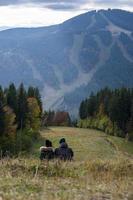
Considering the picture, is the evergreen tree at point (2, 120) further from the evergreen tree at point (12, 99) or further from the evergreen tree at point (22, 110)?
the evergreen tree at point (22, 110)

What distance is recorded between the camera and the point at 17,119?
305 ft

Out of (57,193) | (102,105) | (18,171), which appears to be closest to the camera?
(57,193)

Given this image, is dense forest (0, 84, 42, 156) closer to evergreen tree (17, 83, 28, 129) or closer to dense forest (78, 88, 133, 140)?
evergreen tree (17, 83, 28, 129)

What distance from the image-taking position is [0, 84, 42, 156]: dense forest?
7088 cm

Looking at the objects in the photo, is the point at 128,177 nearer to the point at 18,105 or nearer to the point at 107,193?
the point at 107,193

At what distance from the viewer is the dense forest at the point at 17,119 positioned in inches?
2790

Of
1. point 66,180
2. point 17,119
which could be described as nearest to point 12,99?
point 17,119

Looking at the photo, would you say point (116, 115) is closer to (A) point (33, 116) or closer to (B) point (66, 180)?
(A) point (33, 116)

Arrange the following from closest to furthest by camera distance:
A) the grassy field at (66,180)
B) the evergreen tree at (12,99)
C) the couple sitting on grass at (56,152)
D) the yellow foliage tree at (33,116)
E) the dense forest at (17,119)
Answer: the grassy field at (66,180) < the couple sitting on grass at (56,152) < the dense forest at (17,119) < the evergreen tree at (12,99) < the yellow foliage tree at (33,116)

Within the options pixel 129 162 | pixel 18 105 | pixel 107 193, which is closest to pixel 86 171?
pixel 129 162

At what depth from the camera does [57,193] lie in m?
9.90

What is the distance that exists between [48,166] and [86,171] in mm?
956

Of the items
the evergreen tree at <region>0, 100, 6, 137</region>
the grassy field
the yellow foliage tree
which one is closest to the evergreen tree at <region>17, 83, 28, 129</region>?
the yellow foliage tree

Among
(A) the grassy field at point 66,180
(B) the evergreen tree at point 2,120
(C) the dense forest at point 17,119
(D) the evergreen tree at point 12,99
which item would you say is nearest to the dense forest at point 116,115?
(C) the dense forest at point 17,119
